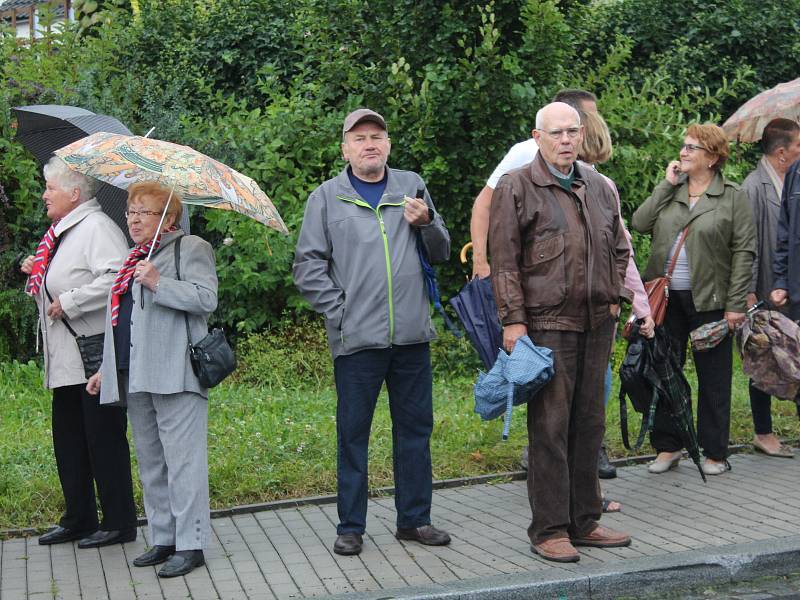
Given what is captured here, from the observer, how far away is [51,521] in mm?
6242

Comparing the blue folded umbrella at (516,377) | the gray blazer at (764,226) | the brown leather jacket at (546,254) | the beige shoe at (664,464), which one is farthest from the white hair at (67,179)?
the gray blazer at (764,226)

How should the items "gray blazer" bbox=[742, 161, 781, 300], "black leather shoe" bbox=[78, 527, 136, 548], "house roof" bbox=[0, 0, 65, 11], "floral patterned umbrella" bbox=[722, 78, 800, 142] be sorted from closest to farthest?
"black leather shoe" bbox=[78, 527, 136, 548] < "gray blazer" bbox=[742, 161, 781, 300] < "floral patterned umbrella" bbox=[722, 78, 800, 142] < "house roof" bbox=[0, 0, 65, 11]

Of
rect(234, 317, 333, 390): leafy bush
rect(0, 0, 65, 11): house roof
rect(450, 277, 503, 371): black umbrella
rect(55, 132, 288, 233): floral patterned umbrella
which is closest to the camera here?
rect(55, 132, 288, 233): floral patterned umbrella

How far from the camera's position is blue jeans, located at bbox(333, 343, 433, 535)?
18.6 ft

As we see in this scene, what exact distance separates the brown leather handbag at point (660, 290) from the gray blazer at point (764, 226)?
0.84 metres

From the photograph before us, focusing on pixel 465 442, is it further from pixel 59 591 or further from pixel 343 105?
pixel 343 105

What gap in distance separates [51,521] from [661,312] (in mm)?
3681

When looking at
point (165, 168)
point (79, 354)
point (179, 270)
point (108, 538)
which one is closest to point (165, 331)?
point (179, 270)

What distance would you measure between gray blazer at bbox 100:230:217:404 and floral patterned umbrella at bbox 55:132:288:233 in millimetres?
380

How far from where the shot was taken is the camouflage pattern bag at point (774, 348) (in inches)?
283

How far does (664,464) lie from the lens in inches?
285

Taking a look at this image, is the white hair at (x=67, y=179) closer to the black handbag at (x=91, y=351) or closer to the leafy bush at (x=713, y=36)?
the black handbag at (x=91, y=351)

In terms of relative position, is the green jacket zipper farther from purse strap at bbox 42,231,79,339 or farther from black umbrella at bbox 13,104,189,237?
purse strap at bbox 42,231,79,339

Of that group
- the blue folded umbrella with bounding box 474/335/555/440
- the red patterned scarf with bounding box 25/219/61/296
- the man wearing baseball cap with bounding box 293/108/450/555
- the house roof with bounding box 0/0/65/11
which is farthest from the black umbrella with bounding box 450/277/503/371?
the house roof with bounding box 0/0/65/11
